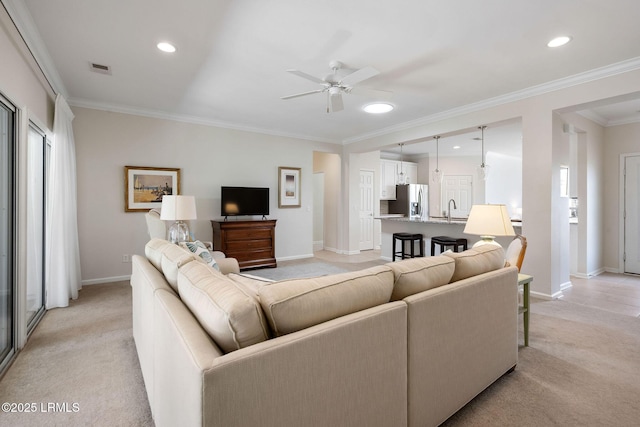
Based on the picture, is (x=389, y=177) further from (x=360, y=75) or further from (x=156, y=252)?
(x=156, y=252)

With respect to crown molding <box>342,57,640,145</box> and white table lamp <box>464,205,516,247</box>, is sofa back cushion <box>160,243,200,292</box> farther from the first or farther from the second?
crown molding <box>342,57,640,145</box>

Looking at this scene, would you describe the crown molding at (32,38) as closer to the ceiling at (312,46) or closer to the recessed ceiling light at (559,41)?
the ceiling at (312,46)

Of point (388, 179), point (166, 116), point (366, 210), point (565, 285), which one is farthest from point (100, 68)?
point (388, 179)

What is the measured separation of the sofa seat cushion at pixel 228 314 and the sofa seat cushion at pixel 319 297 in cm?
6

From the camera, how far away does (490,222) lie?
267cm

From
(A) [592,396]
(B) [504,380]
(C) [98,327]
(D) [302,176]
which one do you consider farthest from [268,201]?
(A) [592,396]

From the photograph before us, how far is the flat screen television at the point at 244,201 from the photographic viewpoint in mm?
5418

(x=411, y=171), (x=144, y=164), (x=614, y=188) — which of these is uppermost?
(x=411, y=171)

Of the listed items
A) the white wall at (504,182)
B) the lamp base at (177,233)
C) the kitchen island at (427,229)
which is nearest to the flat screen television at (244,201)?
the lamp base at (177,233)

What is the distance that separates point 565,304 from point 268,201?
458 cm

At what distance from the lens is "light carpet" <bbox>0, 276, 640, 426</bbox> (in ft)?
5.74

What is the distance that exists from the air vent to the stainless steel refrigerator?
694 cm

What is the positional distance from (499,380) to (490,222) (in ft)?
4.00

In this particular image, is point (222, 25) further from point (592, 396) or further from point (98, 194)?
point (592, 396)
